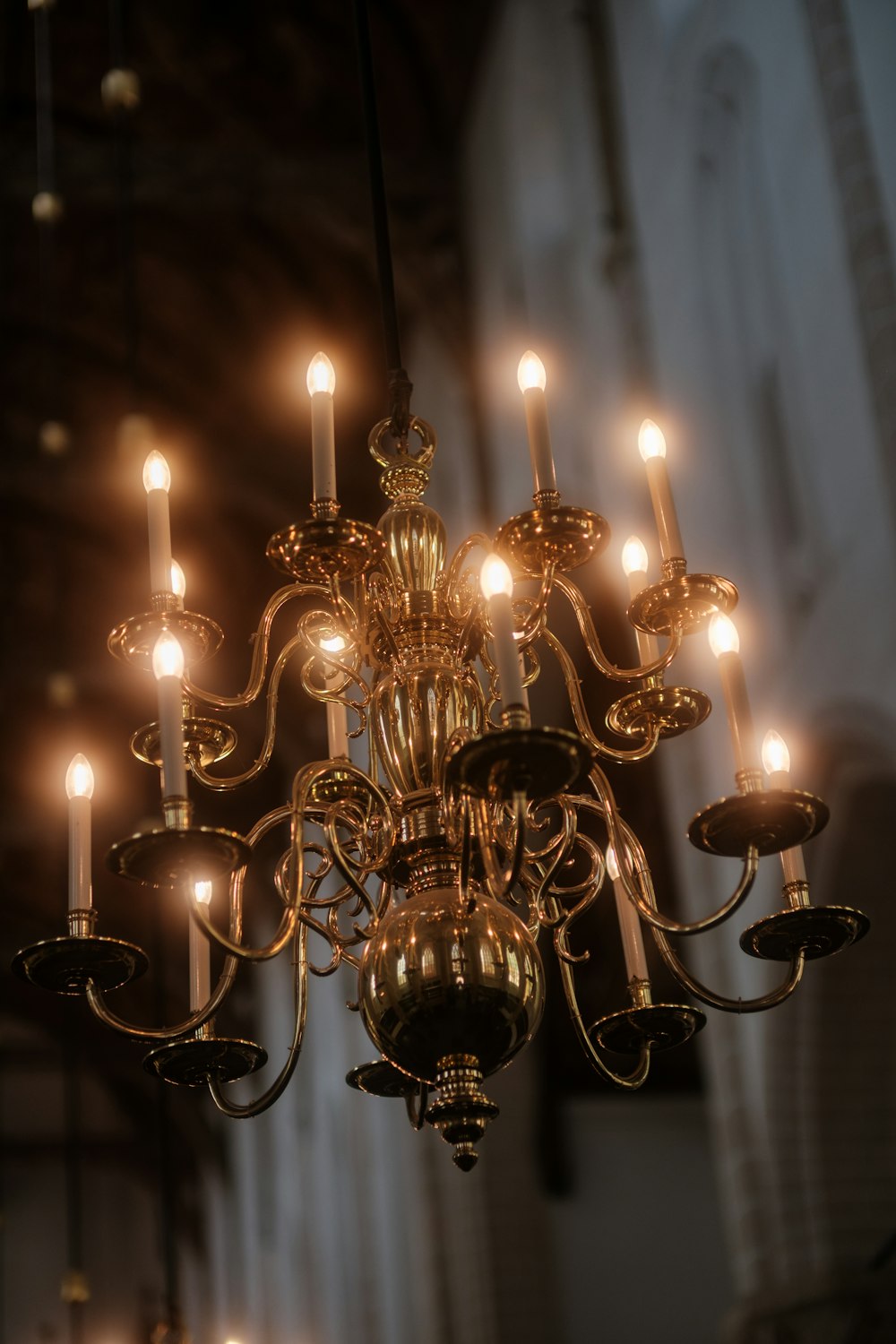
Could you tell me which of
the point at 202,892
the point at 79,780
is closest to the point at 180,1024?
the point at 202,892

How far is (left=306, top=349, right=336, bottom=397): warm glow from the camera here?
3.14 meters

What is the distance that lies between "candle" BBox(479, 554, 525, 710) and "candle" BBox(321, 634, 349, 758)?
2.83ft

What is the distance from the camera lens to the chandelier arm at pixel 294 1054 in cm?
290

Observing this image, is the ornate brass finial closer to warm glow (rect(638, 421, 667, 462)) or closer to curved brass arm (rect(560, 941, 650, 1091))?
warm glow (rect(638, 421, 667, 462))

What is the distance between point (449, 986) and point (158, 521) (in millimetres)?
927

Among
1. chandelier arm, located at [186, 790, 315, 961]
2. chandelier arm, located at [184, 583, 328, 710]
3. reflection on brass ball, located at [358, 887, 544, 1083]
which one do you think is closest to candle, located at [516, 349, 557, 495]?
chandelier arm, located at [184, 583, 328, 710]

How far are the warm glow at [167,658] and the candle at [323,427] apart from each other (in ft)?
1.33

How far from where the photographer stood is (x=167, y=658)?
2721mm

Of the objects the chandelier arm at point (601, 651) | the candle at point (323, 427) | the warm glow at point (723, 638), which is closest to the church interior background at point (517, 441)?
the candle at point (323, 427)

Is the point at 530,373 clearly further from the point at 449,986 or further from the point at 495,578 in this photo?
the point at 449,986

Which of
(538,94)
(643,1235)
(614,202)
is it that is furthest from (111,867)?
(643,1235)

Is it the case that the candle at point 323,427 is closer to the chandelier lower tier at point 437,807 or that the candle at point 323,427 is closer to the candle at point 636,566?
the chandelier lower tier at point 437,807

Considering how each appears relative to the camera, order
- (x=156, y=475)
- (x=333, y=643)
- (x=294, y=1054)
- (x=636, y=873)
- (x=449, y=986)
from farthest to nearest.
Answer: (x=333, y=643) < (x=156, y=475) < (x=636, y=873) < (x=294, y=1054) < (x=449, y=986)

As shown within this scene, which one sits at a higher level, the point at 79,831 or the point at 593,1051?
the point at 79,831
